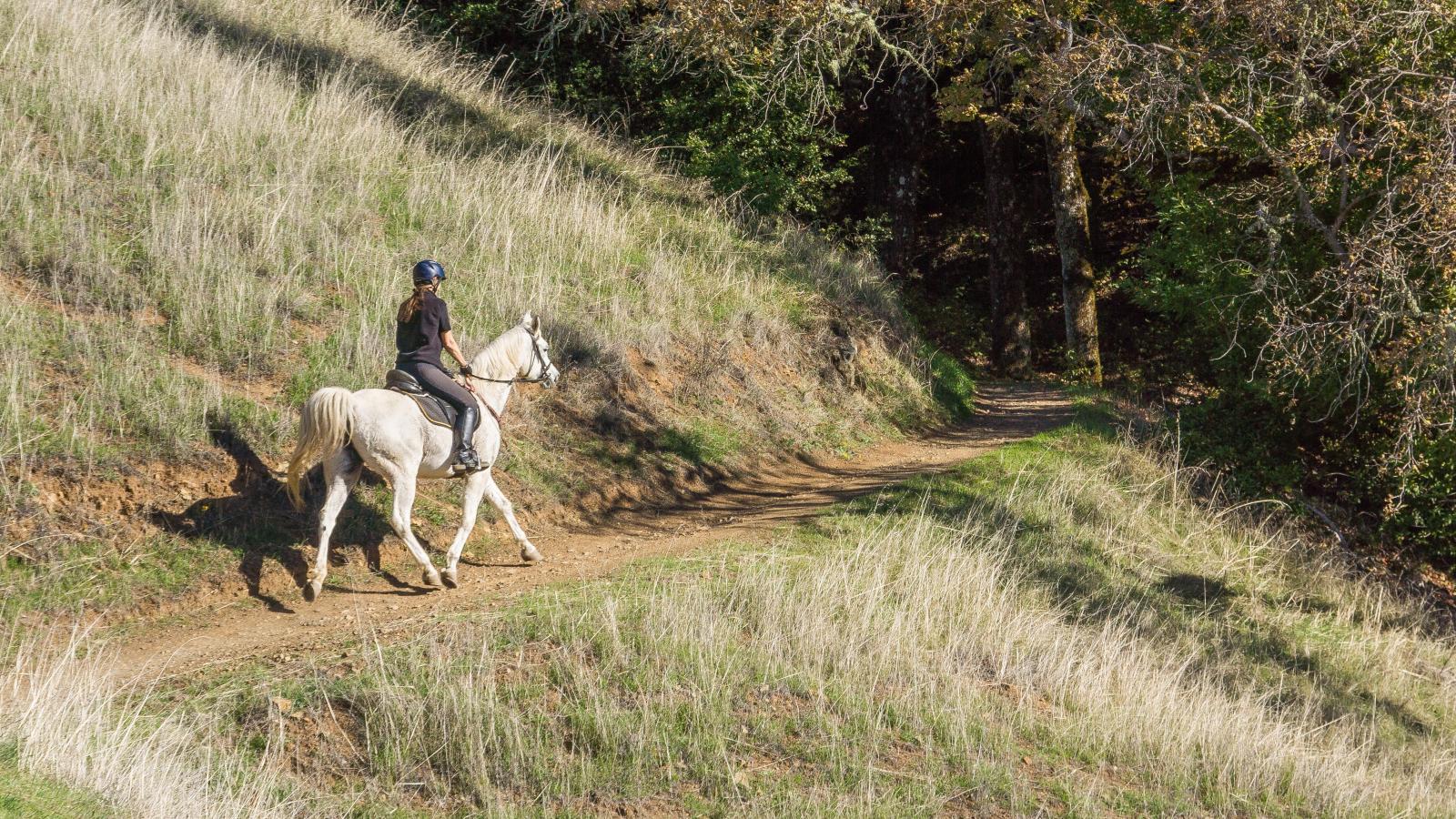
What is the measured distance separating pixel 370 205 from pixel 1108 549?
33.2ft

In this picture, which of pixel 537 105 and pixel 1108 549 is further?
pixel 537 105

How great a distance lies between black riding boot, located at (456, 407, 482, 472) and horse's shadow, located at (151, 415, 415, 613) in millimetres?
1203

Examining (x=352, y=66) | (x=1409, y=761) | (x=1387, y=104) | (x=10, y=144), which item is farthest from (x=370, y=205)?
(x=1409, y=761)

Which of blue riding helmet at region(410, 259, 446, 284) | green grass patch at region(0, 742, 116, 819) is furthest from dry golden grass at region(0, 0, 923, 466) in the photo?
green grass patch at region(0, 742, 116, 819)

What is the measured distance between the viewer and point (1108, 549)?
13539 millimetres

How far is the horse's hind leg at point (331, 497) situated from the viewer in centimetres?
947

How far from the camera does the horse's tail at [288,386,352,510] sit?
9281 mm

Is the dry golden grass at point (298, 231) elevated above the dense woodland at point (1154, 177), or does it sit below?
below

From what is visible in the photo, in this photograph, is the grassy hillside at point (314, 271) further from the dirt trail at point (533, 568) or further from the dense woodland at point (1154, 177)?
the dense woodland at point (1154, 177)

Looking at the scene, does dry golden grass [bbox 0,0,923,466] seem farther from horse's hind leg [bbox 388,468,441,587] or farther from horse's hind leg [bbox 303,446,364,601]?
horse's hind leg [bbox 388,468,441,587]

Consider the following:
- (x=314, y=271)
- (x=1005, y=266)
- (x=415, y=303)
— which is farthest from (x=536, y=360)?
(x=1005, y=266)

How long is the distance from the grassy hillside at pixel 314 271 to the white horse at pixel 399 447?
131 cm

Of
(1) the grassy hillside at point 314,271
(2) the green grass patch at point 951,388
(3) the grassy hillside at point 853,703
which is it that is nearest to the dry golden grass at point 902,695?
(3) the grassy hillside at point 853,703

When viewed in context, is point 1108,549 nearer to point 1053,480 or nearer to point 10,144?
point 1053,480
